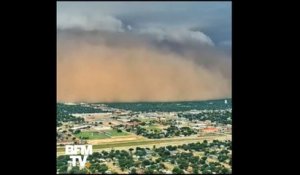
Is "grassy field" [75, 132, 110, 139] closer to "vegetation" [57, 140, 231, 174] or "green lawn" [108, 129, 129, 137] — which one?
"green lawn" [108, 129, 129, 137]

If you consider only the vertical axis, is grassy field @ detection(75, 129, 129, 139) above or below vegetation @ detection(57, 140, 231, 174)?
above

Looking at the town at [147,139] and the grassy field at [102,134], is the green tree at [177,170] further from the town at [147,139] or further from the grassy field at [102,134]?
the grassy field at [102,134]

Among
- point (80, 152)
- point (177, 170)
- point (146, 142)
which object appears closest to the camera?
point (80, 152)

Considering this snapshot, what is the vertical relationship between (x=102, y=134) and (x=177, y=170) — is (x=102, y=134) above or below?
above

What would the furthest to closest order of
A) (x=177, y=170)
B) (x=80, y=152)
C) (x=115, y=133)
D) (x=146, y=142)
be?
1. (x=115, y=133)
2. (x=146, y=142)
3. (x=177, y=170)
4. (x=80, y=152)

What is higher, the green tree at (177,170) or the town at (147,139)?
the town at (147,139)

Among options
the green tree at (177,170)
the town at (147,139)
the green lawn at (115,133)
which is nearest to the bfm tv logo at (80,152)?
the town at (147,139)

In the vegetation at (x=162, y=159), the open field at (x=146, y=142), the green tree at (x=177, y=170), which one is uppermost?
the open field at (x=146, y=142)

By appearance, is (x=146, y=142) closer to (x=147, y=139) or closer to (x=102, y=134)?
(x=147, y=139)

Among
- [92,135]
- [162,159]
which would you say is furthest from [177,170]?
[92,135]

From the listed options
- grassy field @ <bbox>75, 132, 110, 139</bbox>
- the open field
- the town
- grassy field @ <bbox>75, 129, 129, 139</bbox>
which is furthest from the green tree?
grassy field @ <bbox>75, 132, 110, 139</bbox>
